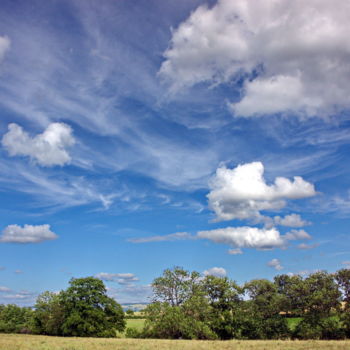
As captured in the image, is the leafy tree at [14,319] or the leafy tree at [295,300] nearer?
the leafy tree at [295,300]

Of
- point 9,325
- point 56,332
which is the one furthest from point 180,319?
point 9,325

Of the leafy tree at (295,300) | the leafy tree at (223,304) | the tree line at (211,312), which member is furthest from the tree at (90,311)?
the leafy tree at (295,300)

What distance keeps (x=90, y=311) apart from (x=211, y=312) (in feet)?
70.3

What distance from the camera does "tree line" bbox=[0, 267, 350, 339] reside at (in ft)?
176

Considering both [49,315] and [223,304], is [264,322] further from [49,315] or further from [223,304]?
[49,315]

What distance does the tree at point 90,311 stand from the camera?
60281 millimetres

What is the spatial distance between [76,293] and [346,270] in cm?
4773

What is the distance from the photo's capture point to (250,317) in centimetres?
5747

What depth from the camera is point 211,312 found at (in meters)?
57.6

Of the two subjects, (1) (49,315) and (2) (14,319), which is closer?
(1) (49,315)

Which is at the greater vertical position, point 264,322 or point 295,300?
point 295,300

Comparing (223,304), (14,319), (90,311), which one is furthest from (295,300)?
(14,319)

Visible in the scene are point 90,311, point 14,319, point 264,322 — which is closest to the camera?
point 264,322

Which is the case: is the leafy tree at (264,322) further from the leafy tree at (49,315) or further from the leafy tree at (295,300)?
the leafy tree at (49,315)
